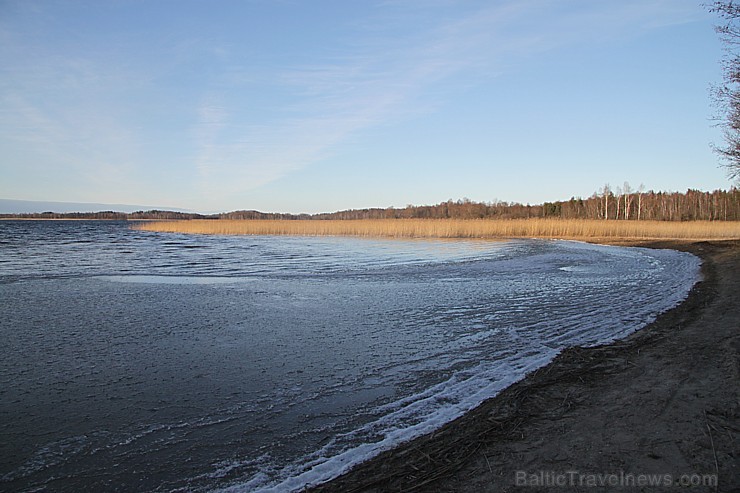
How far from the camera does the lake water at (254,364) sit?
3.09 m

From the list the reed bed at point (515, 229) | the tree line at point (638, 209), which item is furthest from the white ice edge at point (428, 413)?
the tree line at point (638, 209)

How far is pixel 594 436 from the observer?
10.0ft

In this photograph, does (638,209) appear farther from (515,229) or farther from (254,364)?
(254,364)

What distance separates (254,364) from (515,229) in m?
30.6

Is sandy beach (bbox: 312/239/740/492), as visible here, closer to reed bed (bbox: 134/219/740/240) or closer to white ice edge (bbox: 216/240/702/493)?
white ice edge (bbox: 216/240/702/493)

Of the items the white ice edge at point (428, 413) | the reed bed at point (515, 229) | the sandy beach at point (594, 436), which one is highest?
the reed bed at point (515, 229)

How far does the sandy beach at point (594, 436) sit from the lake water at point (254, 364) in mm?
292

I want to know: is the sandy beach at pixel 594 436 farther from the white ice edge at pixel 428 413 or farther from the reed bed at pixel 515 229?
the reed bed at pixel 515 229

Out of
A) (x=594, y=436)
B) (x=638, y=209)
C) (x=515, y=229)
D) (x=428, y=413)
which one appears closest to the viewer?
(x=594, y=436)

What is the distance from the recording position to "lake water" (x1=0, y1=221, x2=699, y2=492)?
10.1ft

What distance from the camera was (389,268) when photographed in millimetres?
13992

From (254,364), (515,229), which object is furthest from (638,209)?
(254,364)

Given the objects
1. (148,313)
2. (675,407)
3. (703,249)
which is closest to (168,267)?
(148,313)

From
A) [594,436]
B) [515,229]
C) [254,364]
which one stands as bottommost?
[254,364]
